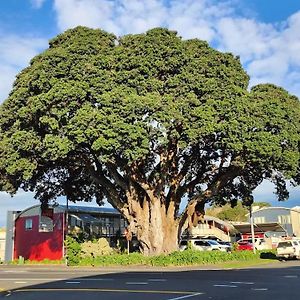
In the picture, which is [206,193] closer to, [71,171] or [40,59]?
[71,171]

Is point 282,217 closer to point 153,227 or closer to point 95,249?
point 95,249

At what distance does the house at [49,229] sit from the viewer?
45406mm

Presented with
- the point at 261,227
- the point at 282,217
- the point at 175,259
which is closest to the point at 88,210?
the point at 175,259

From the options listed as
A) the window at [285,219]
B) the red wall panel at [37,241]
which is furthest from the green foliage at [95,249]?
the window at [285,219]

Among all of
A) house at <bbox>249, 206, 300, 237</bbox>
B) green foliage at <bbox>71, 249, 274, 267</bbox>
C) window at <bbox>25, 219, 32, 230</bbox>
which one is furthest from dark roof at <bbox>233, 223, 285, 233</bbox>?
green foliage at <bbox>71, 249, 274, 267</bbox>

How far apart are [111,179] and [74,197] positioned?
538 cm

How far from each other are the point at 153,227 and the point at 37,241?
20388 mm

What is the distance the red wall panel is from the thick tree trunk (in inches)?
623

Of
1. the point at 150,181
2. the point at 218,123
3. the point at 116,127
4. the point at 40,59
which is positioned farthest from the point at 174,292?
the point at 40,59

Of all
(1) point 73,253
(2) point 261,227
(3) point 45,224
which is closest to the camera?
(1) point 73,253

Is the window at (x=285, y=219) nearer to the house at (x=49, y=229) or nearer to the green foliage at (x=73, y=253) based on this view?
the house at (x=49, y=229)

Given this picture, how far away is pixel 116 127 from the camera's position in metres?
24.6

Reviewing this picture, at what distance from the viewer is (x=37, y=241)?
4675cm

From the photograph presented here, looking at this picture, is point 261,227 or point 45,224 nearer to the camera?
point 45,224
